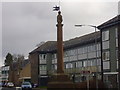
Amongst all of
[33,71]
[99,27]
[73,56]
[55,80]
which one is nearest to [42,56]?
[33,71]

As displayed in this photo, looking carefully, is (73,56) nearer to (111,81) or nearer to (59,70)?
(111,81)

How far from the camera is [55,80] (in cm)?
5106

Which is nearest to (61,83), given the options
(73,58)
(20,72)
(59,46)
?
(59,46)

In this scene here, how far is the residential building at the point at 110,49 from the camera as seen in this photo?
57.1m

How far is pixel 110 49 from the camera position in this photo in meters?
59.0

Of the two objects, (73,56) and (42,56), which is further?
(42,56)

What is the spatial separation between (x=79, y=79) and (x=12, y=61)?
75.7 meters

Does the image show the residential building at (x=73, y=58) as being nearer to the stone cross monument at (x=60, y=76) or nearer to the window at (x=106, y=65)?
the window at (x=106, y=65)

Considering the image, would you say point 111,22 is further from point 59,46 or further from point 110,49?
→ point 59,46

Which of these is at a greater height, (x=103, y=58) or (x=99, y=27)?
(x=99, y=27)

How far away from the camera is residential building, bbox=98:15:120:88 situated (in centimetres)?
5709

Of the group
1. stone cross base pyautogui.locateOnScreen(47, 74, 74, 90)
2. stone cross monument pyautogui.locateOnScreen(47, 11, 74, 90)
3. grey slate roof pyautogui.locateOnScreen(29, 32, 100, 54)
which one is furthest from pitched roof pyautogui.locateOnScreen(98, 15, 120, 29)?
grey slate roof pyautogui.locateOnScreen(29, 32, 100, 54)

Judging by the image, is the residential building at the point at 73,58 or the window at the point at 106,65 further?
the residential building at the point at 73,58

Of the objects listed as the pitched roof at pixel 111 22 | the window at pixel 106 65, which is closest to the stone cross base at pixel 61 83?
the window at pixel 106 65
